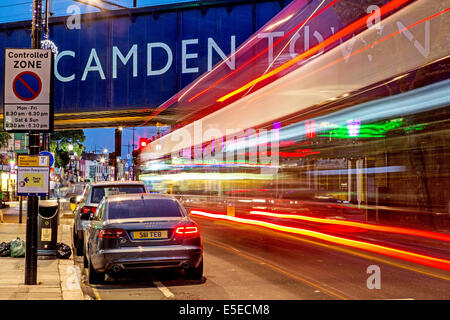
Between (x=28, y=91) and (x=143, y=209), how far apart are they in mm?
2692

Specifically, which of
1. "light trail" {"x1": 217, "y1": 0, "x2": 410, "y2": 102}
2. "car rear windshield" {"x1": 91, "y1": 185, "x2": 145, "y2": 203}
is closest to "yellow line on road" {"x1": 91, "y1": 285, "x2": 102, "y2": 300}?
"car rear windshield" {"x1": 91, "y1": 185, "x2": 145, "y2": 203}

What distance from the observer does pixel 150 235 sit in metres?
8.97

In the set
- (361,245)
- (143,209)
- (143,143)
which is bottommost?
(361,245)

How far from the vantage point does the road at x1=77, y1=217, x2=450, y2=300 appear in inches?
320

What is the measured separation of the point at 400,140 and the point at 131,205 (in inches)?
208

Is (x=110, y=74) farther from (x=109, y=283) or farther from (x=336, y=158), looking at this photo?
(x=109, y=283)

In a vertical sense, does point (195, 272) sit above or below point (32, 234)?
below

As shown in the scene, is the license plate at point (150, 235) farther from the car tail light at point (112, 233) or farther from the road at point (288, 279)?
the road at point (288, 279)

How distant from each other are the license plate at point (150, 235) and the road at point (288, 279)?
801 millimetres

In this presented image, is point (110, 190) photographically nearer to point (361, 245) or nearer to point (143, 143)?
point (361, 245)

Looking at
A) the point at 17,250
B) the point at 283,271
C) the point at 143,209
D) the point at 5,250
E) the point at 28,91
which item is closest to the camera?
the point at 28,91

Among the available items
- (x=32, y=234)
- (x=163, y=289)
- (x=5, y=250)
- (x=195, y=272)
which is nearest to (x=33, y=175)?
(x=32, y=234)

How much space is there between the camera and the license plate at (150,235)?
8.93 metres
